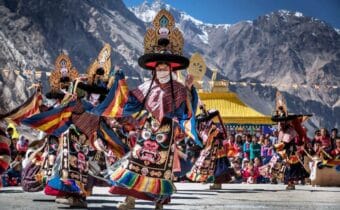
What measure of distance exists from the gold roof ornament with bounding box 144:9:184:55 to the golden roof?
2670 centimetres

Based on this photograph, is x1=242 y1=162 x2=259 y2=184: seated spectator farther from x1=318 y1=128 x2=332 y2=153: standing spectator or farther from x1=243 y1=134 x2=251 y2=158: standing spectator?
x1=318 y1=128 x2=332 y2=153: standing spectator

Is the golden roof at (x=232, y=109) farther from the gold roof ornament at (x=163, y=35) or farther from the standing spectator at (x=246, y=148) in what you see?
the gold roof ornament at (x=163, y=35)

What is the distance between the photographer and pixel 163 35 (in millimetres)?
7609

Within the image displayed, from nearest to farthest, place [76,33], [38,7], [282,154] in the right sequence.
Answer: [282,154], [38,7], [76,33]

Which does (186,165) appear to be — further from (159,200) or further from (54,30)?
(54,30)

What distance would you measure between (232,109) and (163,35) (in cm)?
3071

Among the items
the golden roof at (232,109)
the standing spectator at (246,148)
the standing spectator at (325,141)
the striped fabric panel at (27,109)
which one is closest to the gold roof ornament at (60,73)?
the striped fabric panel at (27,109)

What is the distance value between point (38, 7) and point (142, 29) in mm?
59953

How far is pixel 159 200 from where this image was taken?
6875 millimetres

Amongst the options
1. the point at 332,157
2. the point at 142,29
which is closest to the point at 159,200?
the point at 332,157

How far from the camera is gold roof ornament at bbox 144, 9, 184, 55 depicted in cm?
755

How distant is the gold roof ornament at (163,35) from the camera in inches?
297

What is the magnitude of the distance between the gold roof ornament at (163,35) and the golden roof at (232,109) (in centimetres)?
2670

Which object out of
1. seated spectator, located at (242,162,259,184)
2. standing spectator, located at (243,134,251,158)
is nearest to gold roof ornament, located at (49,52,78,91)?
seated spectator, located at (242,162,259,184)
